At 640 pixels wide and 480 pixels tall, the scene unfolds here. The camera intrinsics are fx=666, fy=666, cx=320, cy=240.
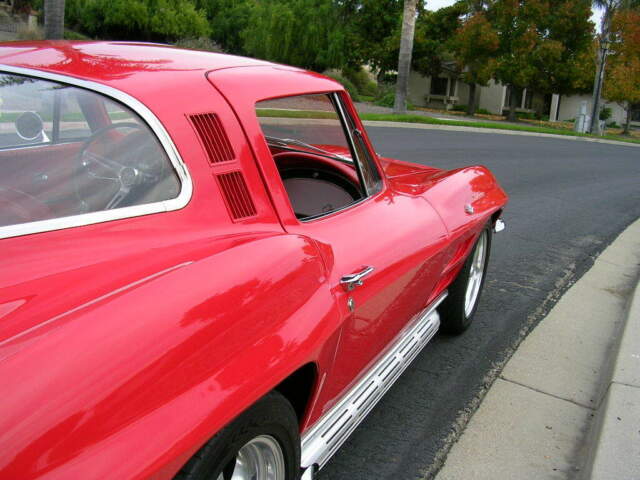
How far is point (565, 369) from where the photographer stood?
4016 mm

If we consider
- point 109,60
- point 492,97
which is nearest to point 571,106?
point 492,97

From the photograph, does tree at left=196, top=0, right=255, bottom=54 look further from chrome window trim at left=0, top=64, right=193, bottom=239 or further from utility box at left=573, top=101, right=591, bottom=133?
chrome window trim at left=0, top=64, right=193, bottom=239

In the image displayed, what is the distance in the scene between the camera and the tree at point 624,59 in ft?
113

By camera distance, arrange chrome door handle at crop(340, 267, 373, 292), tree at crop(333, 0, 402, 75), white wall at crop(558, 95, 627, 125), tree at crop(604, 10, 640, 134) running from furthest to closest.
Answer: white wall at crop(558, 95, 627, 125) < tree at crop(333, 0, 402, 75) < tree at crop(604, 10, 640, 134) < chrome door handle at crop(340, 267, 373, 292)

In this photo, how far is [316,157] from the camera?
327cm

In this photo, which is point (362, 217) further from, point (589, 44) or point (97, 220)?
point (589, 44)

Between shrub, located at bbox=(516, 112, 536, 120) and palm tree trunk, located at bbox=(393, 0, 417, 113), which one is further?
shrub, located at bbox=(516, 112, 536, 120)

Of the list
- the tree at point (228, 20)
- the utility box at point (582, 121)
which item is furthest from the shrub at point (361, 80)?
the utility box at point (582, 121)

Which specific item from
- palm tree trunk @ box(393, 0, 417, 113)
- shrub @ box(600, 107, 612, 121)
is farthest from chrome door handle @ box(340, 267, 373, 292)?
shrub @ box(600, 107, 612, 121)

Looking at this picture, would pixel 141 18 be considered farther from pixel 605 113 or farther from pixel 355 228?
pixel 355 228

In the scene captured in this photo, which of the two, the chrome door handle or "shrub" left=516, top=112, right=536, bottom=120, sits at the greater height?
the chrome door handle

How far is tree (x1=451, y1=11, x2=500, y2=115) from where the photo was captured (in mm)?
A: 34938

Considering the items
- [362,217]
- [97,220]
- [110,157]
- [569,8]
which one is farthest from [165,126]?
[569,8]

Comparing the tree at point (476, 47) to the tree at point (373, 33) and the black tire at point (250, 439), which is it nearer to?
the tree at point (373, 33)
